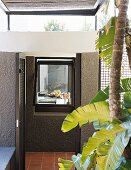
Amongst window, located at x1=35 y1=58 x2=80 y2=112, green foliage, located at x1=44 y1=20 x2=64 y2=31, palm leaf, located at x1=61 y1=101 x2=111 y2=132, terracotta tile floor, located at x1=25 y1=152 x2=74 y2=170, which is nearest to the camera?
palm leaf, located at x1=61 y1=101 x2=111 y2=132

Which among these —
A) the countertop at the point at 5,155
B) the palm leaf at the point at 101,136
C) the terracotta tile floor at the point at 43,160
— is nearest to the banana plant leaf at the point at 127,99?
the palm leaf at the point at 101,136

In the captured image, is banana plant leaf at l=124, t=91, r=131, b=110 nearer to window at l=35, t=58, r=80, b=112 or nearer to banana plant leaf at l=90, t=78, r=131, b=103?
banana plant leaf at l=90, t=78, r=131, b=103

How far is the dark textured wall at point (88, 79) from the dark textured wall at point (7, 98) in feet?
3.96

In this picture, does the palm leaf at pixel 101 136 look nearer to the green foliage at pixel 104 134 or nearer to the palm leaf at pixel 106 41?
the green foliage at pixel 104 134

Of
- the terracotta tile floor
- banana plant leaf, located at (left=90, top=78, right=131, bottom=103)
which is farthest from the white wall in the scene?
banana plant leaf, located at (left=90, top=78, right=131, bottom=103)

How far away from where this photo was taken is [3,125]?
529 cm

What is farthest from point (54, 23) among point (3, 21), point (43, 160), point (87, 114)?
point (87, 114)

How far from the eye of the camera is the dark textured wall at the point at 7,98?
5188 mm

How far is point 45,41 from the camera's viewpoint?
18.0ft

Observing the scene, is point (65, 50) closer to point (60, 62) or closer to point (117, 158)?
point (60, 62)

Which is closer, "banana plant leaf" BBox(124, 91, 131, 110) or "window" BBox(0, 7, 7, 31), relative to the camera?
"banana plant leaf" BBox(124, 91, 131, 110)

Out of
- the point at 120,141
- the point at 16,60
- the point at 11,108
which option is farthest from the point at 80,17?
the point at 120,141

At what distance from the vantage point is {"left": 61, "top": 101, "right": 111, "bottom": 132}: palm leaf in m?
2.47

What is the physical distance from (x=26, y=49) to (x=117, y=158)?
3740 millimetres
